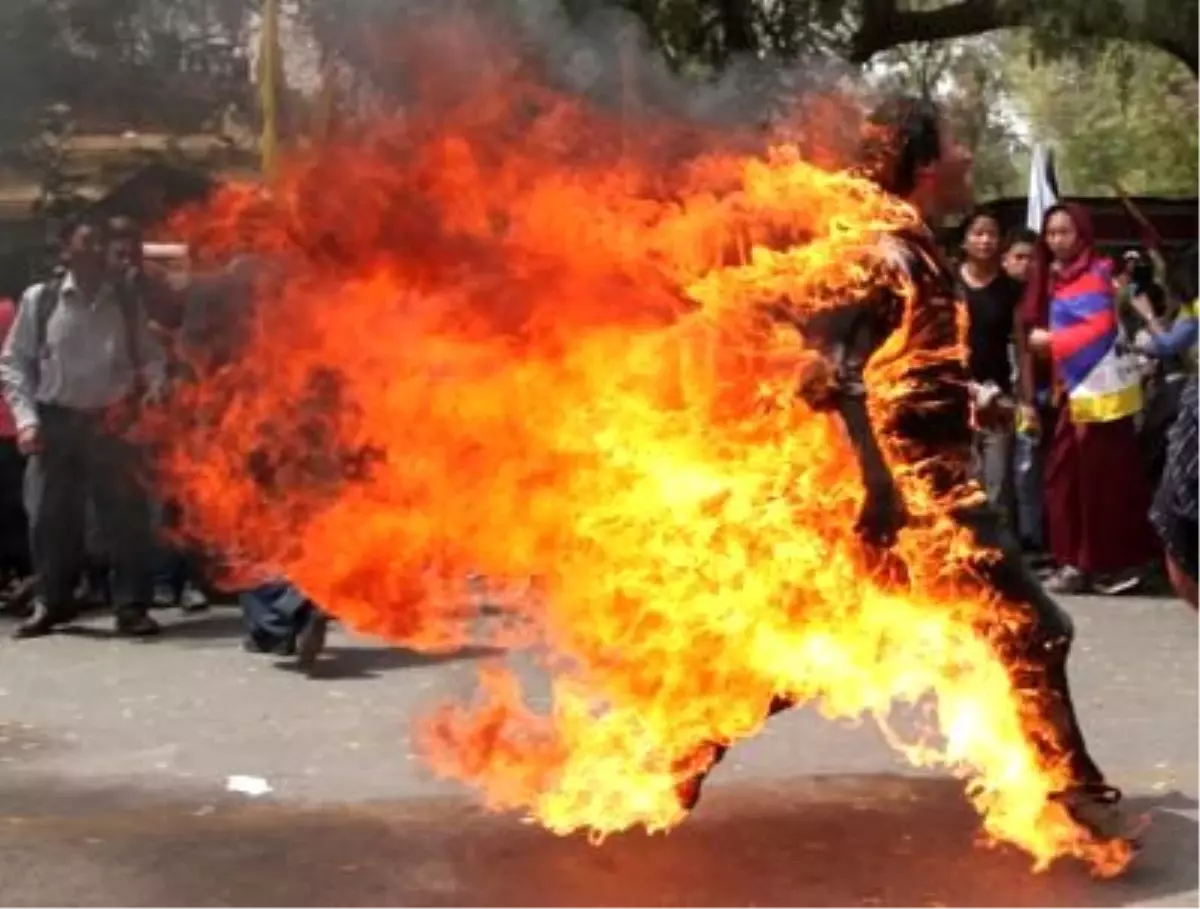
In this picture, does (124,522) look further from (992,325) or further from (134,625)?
(992,325)

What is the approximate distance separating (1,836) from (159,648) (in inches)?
129

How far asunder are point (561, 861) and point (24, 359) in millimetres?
4852

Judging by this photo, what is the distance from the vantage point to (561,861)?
4996 mm

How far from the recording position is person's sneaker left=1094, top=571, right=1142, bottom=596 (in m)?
9.61

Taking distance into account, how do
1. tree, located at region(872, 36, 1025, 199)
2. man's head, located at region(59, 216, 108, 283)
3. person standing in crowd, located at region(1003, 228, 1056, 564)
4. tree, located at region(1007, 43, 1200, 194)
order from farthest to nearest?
tree, located at region(1007, 43, 1200, 194) < person standing in crowd, located at region(1003, 228, 1056, 564) < tree, located at region(872, 36, 1025, 199) < man's head, located at region(59, 216, 108, 283)

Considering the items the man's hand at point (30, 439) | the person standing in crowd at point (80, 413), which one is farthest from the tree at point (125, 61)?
the man's hand at point (30, 439)

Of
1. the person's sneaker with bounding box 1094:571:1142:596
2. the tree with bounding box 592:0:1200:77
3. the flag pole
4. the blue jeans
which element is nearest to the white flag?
the tree with bounding box 592:0:1200:77

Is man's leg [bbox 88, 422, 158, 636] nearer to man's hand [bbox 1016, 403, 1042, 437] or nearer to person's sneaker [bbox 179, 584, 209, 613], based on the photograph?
person's sneaker [bbox 179, 584, 209, 613]

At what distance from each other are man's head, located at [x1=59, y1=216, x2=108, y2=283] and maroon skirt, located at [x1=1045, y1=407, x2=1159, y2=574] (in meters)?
4.50

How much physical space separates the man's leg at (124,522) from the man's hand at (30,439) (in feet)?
0.76

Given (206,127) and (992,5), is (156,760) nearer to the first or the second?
(206,127)

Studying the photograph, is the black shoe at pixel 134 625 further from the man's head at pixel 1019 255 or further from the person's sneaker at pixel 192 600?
the man's head at pixel 1019 255

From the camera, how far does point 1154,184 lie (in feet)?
114

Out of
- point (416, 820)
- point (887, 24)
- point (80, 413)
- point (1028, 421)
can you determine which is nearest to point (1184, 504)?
point (416, 820)
